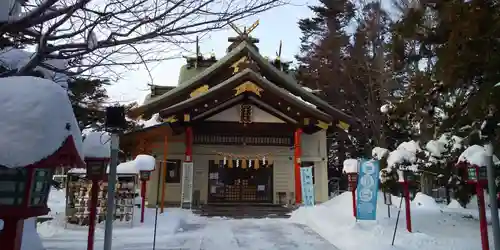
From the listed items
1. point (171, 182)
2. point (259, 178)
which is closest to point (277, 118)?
point (259, 178)

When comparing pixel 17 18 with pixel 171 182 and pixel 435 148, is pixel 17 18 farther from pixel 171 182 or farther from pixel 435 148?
pixel 171 182

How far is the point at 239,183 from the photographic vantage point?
17750mm

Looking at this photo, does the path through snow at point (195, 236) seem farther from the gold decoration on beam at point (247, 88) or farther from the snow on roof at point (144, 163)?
the gold decoration on beam at point (247, 88)

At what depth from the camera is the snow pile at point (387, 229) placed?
856cm

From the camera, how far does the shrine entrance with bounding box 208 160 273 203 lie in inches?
686

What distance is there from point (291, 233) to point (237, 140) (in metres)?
7.47

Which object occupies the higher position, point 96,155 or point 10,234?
point 96,155

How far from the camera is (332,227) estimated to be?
34.7ft

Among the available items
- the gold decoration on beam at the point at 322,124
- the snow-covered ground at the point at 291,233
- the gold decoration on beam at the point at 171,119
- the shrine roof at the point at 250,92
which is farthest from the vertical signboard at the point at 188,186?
the gold decoration on beam at the point at 322,124

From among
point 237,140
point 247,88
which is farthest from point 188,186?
point 247,88

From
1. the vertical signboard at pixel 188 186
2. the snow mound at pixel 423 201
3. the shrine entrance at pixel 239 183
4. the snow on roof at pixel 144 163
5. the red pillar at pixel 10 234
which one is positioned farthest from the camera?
the snow mound at pixel 423 201

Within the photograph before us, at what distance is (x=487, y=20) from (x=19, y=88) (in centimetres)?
704

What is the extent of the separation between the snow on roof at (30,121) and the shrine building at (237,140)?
490 inches

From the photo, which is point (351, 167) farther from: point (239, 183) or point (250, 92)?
point (239, 183)
